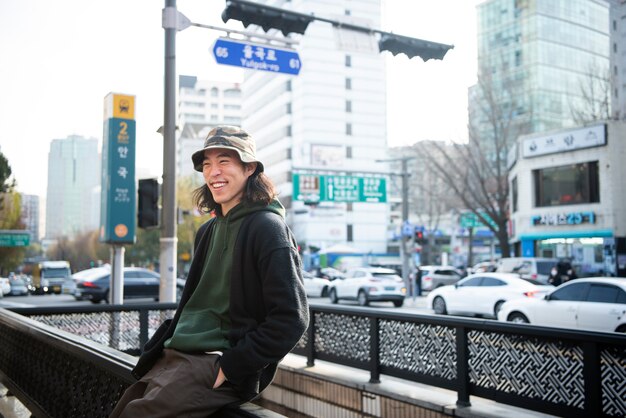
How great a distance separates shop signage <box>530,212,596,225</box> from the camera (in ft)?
107

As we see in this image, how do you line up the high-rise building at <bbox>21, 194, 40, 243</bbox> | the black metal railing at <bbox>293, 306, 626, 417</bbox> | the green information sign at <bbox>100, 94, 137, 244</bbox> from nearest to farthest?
1. the black metal railing at <bbox>293, 306, 626, 417</bbox>
2. the green information sign at <bbox>100, 94, 137, 244</bbox>
3. the high-rise building at <bbox>21, 194, 40, 243</bbox>

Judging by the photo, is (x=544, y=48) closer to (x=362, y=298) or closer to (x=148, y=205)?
(x=362, y=298)

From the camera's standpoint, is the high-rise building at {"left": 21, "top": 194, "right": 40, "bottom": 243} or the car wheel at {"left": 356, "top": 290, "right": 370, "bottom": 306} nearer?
the car wheel at {"left": 356, "top": 290, "right": 370, "bottom": 306}

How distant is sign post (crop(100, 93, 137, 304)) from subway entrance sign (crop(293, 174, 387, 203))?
899 inches

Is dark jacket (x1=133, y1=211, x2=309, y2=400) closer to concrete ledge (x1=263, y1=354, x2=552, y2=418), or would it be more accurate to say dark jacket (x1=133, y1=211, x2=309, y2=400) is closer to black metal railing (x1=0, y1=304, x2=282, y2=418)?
black metal railing (x1=0, y1=304, x2=282, y2=418)

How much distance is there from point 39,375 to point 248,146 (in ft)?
12.0

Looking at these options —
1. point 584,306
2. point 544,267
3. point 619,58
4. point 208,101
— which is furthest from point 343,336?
point 208,101

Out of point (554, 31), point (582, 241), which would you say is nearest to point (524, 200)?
point (582, 241)

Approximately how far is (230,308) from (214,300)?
12 cm

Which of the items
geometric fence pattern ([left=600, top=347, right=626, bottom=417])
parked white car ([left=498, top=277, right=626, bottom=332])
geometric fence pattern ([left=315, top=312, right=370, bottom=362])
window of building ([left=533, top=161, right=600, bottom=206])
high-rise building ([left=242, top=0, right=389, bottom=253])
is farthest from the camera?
high-rise building ([left=242, top=0, right=389, bottom=253])

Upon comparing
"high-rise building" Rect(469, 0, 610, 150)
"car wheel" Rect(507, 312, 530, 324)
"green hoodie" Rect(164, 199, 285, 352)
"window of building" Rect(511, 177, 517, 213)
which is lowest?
"car wheel" Rect(507, 312, 530, 324)

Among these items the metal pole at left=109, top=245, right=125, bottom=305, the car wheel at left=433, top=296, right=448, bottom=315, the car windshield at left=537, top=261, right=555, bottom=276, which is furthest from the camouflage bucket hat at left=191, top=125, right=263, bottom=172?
the car windshield at left=537, top=261, right=555, bottom=276

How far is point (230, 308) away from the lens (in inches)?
95.9

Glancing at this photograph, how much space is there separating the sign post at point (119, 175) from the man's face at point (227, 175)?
30.7 feet
